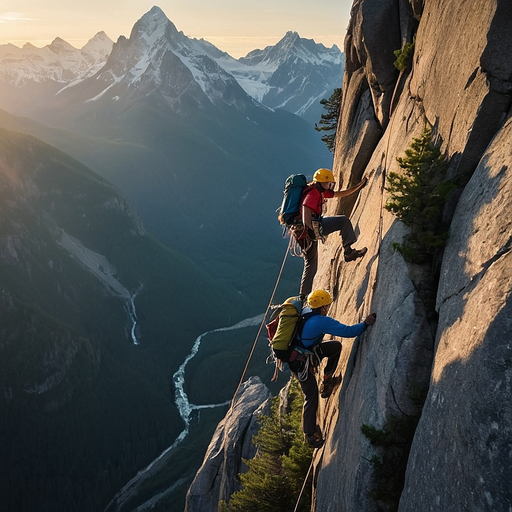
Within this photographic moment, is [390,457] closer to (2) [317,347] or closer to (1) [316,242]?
(2) [317,347]

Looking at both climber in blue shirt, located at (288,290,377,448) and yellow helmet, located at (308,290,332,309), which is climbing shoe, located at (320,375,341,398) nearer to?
climber in blue shirt, located at (288,290,377,448)

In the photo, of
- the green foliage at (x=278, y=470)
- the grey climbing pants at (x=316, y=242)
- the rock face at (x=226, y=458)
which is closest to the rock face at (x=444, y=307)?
the grey climbing pants at (x=316, y=242)

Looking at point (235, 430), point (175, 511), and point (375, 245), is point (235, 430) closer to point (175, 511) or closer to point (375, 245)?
→ point (375, 245)

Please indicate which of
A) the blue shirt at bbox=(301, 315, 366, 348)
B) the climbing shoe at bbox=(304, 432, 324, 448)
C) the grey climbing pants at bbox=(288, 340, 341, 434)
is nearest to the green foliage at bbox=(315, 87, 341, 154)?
the grey climbing pants at bbox=(288, 340, 341, 434)

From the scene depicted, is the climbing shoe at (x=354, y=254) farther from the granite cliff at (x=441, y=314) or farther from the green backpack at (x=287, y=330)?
the green backpack at (x=287, y=330)

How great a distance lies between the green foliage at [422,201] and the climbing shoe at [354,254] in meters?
3.35

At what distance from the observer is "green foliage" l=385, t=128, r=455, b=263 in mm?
11578

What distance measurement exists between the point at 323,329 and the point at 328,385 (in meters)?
2.91

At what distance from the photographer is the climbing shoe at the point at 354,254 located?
1563 cm

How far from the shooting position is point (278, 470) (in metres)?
23.1

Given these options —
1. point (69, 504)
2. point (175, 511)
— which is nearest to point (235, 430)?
point (175, 511)

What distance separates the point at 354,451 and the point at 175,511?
3735 inches

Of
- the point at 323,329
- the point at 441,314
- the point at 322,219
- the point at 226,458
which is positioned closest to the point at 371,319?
the point at 323,329

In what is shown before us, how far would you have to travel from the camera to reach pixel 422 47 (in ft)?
49.1
